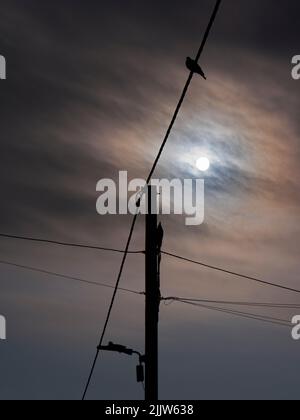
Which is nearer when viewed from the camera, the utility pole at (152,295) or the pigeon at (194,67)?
the pigeon at (194,67)

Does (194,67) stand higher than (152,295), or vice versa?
(194,67)

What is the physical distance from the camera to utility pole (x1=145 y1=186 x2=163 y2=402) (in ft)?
47.9

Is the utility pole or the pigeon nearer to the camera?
the pigeon

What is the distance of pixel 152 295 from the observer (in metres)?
15.3

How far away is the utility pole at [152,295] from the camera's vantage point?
575 inches

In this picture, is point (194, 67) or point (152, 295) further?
point (152, 295)
